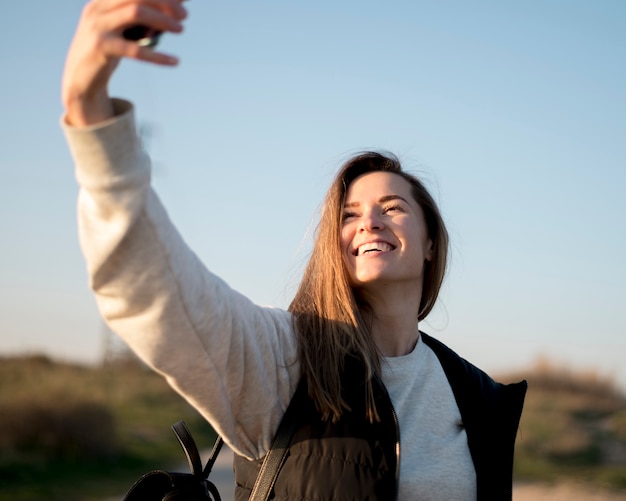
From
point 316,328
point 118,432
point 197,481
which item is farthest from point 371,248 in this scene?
point 118,432

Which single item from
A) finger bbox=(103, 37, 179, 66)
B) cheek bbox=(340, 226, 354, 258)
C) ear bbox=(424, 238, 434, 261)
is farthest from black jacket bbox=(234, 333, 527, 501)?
finger bbox=(103, 37, 179, 66)

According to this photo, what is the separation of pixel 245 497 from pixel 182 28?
138 cm

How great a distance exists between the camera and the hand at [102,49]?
1.37 meters

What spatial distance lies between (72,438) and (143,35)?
10023 mm

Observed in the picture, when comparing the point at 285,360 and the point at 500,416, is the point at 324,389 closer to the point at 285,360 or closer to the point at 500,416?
the point at 285,360

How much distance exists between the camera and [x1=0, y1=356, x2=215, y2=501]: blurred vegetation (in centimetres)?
921

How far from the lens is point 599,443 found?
12.4m

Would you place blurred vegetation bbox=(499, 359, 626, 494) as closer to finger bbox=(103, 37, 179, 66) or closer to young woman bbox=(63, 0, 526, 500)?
young woman bbox=(63, 0, 526, 500)

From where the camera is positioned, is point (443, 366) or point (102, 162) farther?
point (443, 366)

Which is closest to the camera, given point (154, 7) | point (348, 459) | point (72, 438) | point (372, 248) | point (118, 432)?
point (154, 7)

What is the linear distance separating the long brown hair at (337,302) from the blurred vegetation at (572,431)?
26.5 ft

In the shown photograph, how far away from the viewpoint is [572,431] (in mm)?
12617

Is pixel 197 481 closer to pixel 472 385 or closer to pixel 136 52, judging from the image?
pixel 472 385

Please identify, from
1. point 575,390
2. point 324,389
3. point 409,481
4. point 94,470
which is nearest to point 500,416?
point 409,481
